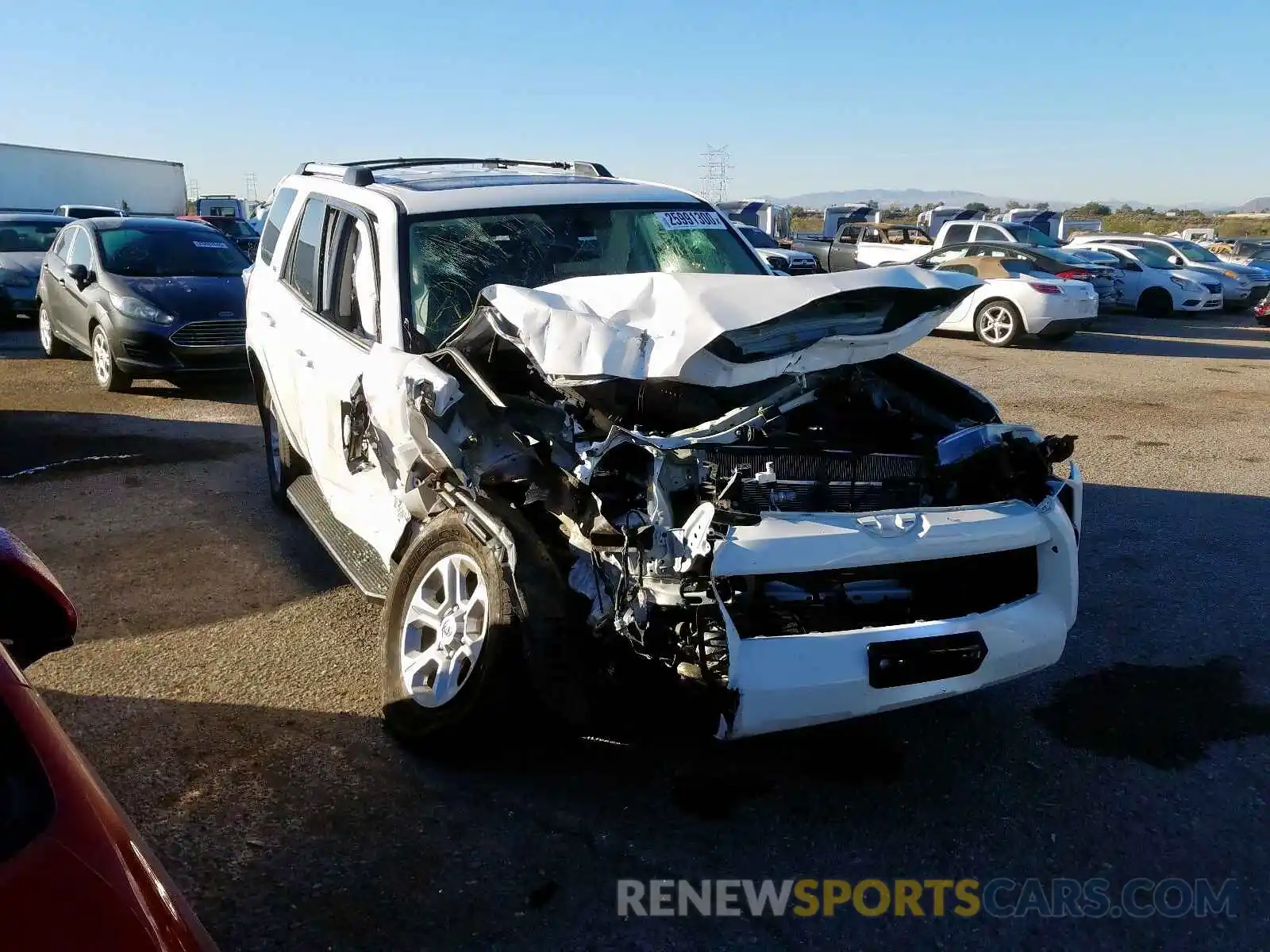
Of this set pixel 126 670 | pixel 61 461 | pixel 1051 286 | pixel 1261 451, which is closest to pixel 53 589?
pixel 126 670

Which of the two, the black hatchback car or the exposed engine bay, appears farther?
the black hatchback car

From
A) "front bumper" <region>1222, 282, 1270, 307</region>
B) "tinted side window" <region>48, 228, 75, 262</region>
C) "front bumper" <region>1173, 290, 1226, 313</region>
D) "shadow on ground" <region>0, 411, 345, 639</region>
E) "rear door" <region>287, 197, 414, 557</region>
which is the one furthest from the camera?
"front bumper" <region>1222, 282, 1270, 307</region>

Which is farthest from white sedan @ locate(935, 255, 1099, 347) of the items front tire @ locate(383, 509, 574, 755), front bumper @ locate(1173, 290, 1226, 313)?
front tire @ locate(383, 509, 574, 755)

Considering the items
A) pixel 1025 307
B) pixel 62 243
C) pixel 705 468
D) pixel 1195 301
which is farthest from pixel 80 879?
pixel 1195 301

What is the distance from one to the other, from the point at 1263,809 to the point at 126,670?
4.26 meters

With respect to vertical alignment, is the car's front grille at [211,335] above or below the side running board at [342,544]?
above

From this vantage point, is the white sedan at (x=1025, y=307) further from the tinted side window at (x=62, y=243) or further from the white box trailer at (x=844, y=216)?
the white box trailer at (x=844, y=216)

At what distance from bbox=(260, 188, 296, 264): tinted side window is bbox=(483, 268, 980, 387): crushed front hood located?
282 centimetres

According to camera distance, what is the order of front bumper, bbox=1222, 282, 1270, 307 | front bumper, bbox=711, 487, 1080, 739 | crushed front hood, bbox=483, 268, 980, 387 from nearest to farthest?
front bumper, bbox=711, 487, 1080, 739
crushed front hood, bbox=483, 268, 980, 387
front bumper, bbox=1222, 282, 1270, 307

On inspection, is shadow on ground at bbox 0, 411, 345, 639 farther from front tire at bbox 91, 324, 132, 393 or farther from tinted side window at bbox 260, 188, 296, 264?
tinted side window at bbox 260, 188, 296, 264

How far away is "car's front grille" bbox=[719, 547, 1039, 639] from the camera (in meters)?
3.18

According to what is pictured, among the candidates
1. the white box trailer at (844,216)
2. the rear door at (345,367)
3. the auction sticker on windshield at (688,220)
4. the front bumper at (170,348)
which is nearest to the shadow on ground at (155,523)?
the rear door at (345,367)

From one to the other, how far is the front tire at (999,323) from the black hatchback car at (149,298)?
10170 millimetres

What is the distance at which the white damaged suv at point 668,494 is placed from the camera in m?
2.98
